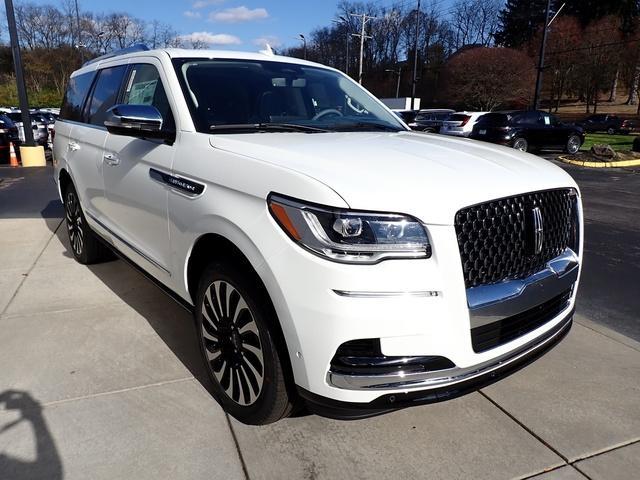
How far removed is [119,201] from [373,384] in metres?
2.42

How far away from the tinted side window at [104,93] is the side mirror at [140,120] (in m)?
1.11

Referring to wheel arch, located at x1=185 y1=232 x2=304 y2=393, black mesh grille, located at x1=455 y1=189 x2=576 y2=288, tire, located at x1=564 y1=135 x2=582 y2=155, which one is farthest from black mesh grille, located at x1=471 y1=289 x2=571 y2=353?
tire, located at x1=564 y1=135 x2=582 y2=155

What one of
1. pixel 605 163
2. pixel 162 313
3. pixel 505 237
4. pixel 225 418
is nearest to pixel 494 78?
pixel 605 163

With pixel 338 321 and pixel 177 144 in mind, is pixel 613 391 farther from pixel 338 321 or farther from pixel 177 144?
pixel 177 144

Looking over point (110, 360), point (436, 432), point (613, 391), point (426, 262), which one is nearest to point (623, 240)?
point (613, 391)

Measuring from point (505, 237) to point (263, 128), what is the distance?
1530mm

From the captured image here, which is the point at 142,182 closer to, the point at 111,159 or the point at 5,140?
A: the point at 111,159

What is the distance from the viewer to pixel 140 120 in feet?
9.27

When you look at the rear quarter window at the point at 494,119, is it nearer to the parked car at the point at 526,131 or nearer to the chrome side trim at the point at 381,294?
the parked car at the point at 526,131

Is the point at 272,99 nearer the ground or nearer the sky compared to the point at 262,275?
nearer the sky

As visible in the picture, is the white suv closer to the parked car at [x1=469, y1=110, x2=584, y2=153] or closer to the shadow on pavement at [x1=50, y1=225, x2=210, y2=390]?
the shadow on pavement at [x1=50, y1=225, x2=210, y2=390]

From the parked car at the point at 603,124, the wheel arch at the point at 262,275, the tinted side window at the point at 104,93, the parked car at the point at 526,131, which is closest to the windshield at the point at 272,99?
the wheel arch at the point at 262,275

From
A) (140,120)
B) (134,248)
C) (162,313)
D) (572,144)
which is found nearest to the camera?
(140,120)

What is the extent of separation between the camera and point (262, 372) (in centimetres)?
231
